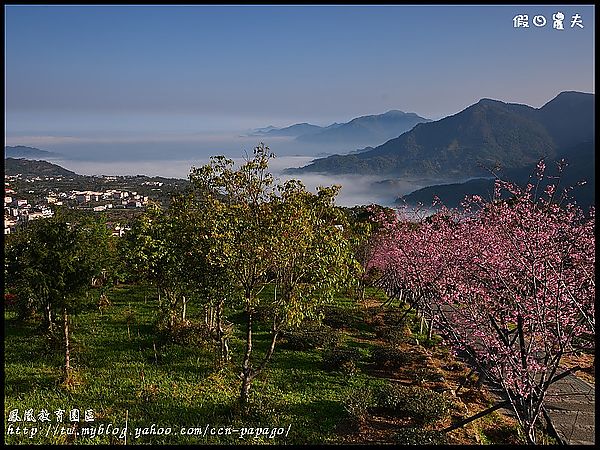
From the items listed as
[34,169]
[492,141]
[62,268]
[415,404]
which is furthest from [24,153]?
[415,404]

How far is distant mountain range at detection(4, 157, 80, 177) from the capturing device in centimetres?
8012

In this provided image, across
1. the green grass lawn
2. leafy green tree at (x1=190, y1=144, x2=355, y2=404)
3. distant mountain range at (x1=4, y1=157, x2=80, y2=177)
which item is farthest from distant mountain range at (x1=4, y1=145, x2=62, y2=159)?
leafy green tree at (x1=190, y1=144, x2=355, y2=404)

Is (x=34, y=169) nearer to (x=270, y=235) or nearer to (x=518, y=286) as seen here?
(x=270, y=235)

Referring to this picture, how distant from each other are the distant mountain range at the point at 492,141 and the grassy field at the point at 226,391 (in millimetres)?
124750

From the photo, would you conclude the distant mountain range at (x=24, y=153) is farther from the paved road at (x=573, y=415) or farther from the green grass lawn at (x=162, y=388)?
the paved road at (x=573, y=415)

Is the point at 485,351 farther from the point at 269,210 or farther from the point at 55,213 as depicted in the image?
the point at 55,213

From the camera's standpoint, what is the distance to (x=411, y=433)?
328 inches

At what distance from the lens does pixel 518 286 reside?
355 inches

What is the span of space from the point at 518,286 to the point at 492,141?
545 feet

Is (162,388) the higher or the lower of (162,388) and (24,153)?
the lower

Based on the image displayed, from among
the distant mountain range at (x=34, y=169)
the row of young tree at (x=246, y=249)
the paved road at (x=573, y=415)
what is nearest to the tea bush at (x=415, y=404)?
the paved road at (x=573, y=415)

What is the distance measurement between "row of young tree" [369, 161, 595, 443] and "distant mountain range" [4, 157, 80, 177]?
8144 cm

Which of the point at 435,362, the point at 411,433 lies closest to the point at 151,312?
the point at 435,362

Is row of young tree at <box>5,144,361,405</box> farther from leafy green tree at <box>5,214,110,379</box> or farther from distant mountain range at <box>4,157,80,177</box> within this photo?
distant mountain range at <box>4,157,80,177</box>
